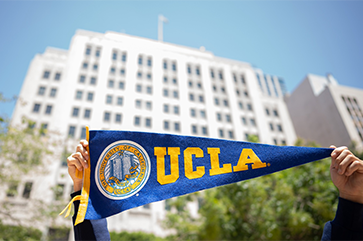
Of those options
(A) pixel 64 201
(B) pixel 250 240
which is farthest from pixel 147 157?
(A) pixel 64 201

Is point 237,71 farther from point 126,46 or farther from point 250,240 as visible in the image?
point 250,240

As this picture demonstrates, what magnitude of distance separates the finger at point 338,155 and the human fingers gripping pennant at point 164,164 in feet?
0.61

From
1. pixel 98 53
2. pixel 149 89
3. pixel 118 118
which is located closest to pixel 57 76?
pixel 98 53

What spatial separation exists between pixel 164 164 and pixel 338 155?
1.60 metres

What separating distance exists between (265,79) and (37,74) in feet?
259

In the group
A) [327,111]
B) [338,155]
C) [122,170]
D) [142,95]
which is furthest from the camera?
[327,111]

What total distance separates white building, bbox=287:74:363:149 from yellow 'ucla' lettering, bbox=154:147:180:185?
125 ft

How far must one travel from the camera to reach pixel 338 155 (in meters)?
2.25

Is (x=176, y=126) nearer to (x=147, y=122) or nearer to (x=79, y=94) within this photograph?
(x=147, y=122)

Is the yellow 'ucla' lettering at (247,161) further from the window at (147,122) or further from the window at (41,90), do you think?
the window at (41,90)

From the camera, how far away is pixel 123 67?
37.1 meters

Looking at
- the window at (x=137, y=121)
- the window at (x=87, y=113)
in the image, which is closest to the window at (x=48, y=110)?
the window at (x=87, y=113)

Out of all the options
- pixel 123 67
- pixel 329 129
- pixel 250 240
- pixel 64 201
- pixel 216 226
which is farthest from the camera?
pixel 329 129

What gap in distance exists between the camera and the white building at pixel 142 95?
31.5m
